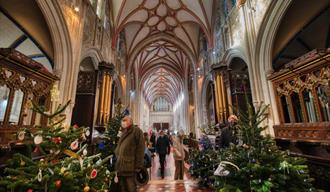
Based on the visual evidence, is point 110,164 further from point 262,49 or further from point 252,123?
point 262,49

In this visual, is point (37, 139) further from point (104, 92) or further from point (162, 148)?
point (104, 92)

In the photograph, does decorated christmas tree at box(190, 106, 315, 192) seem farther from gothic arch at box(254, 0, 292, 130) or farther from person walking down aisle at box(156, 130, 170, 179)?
person walking down aisle at box(156, 130, 170, 179)

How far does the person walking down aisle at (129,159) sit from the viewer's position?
249 centimetres

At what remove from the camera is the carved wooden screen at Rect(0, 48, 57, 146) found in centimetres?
291

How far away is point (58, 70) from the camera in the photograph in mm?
4578

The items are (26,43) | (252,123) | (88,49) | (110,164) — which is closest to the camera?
(252,123)

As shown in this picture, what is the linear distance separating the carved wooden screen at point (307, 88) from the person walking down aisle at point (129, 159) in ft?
11.0

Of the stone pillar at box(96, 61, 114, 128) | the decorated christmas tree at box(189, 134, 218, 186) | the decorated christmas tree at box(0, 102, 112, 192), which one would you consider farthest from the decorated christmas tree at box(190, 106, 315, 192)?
the stone pillar at box(96, 61, 114, 128)

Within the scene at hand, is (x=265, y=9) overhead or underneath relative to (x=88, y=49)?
overhead

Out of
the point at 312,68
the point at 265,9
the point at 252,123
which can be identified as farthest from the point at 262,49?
the point at 252,123

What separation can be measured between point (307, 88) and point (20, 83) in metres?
6.15

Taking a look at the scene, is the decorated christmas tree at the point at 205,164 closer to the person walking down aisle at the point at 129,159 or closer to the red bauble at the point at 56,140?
the person walking down aisle at the point at 129,159

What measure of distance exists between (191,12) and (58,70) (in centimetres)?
903

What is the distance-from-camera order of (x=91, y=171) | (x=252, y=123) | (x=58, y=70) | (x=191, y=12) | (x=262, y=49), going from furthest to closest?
1. (x=191, y=12)
2. (x=262, y=49)
3. (x=58, y=70)
4. (x=252, y=123)
5. (x=91, y=171)
